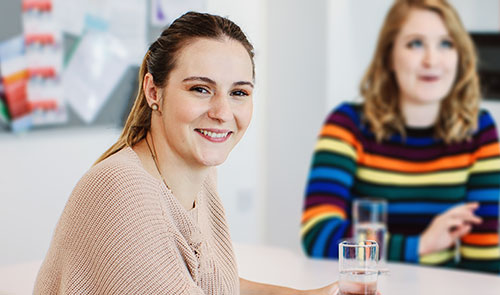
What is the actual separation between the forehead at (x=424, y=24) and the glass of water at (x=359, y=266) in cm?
105

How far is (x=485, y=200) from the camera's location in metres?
2.18

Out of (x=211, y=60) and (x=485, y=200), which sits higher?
(x=211, y=60)

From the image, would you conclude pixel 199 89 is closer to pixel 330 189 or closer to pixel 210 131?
pixel 210 131

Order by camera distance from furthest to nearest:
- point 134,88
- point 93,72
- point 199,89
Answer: point 134,88 < point 93,72 < point 199,89

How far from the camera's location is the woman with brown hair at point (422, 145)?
2.15m

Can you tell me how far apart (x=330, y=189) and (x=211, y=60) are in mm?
1013

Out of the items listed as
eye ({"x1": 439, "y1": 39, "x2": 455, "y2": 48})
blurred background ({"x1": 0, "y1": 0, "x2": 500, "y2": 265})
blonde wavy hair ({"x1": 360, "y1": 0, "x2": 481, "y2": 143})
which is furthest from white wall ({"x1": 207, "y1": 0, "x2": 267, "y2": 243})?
eye ({"x1": 439, "y1": 39, "x2": 455, "y2": 48})

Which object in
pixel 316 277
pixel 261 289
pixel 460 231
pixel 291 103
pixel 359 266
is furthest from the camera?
pixel 291 103

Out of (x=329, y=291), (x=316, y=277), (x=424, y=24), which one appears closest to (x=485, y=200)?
(x=424, y=24)

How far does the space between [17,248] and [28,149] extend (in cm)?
36

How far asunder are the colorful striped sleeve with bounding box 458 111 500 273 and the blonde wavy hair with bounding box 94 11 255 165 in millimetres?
1151

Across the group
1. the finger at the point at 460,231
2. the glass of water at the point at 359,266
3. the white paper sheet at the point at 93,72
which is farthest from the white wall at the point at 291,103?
the glass of water at the point at 359,266

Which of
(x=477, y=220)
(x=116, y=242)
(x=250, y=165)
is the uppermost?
(x=116, y=242)

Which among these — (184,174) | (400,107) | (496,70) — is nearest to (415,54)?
(400,107)
